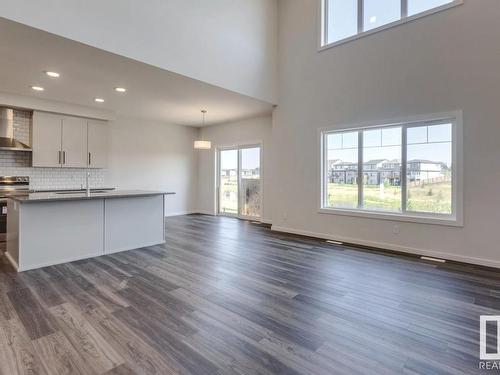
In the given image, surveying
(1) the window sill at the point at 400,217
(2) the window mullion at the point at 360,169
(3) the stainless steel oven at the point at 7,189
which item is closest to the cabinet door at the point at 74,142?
(3) the stainless steel oven at the point at 7,189

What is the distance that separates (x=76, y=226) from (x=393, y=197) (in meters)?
5.08

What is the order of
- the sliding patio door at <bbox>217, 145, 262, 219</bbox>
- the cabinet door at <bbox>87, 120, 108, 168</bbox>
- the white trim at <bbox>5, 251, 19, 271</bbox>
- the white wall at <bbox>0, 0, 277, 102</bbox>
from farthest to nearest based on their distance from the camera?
the sliding patio door at <bbox>217, 145, 262, 219</bbox>, the cabinet door at <bbox>87, 120, 108, 168</bbox>, the white trim at <bbox>5, 251, 19, 271</bbox>, the white wall at <bbox>0, 0, 277, 102</bbox>

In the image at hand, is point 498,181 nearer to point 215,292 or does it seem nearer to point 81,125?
point 215,292

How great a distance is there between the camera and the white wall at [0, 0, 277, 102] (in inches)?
129

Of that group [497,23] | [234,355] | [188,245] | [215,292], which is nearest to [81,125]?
[188,245]

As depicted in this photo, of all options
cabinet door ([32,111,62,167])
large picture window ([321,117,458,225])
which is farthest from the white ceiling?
large picture window ([321,117,458,225])

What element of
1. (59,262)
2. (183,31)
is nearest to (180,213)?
(59,262)

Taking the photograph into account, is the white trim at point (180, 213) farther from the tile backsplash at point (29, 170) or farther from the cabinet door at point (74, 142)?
the cabinet door at point (74, 142)

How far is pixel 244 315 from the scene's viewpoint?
2.43 m

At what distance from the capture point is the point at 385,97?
15.7 feet

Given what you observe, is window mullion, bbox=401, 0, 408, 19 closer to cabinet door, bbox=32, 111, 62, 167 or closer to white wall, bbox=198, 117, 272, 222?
white wall, bbox=198, 117, 272, 222

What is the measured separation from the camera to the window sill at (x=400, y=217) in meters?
4.18

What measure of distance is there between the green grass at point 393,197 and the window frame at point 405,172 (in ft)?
→ 0.25

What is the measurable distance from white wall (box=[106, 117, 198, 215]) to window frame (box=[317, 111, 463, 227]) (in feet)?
15.2
